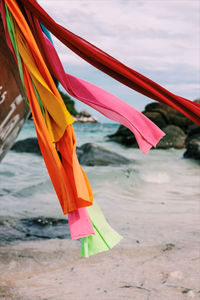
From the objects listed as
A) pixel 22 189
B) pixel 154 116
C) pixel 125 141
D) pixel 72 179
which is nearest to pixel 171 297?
pixel 72 179

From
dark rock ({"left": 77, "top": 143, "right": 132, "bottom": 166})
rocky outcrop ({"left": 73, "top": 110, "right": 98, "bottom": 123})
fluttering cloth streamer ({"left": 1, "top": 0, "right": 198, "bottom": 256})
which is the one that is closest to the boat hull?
fluttering cloth streamer ({"left": 1, "top": 0, "right": 198, "bottom": 256})

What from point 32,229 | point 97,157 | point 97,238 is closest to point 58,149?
point 97,238

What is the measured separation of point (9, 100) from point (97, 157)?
485cm

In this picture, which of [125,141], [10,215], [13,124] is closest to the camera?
[13,124]

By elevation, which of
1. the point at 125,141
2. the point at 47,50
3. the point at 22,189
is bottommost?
the point at 125,141

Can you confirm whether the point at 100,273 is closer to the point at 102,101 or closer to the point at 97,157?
the point at 102,101

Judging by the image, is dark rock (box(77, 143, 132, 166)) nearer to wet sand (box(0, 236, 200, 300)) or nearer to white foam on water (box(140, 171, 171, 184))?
white foam on water (box(140, 171, 171, 184))

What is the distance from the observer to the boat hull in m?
1.84

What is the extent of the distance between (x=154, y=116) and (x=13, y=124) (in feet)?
44.8

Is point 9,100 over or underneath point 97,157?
over

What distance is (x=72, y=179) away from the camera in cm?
143

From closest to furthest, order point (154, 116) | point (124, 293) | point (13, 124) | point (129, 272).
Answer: point (124, 293) < point (129, 272) < point (13, 124) < point (154, 116)

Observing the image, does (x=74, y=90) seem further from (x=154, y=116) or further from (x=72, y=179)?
(x=154, y=116)

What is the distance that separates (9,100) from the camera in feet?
6.53
